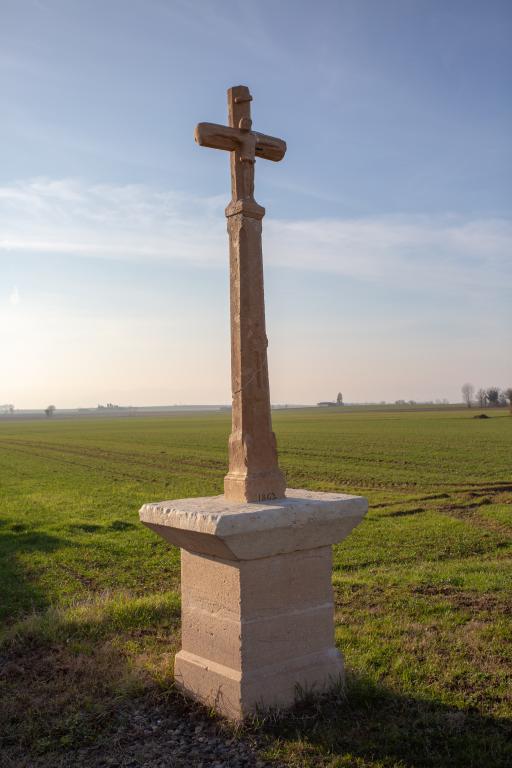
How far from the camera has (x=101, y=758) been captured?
412cm

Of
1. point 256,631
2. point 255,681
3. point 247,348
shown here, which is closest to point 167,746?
point 255,681

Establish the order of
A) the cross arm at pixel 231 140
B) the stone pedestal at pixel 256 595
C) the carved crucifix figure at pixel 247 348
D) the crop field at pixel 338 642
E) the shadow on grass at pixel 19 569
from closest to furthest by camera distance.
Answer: the crop field at pixel 338 642 < the stone pedestal at pixel 256 595 < the carved crucifix figure at pixel 247 348 < the cross arm at pixel 231 140 < the shadow on grass at pixel 19 569

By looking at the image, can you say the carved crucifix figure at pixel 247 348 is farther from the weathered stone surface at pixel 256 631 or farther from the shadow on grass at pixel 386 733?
the shadow on grass at pixel 386 733

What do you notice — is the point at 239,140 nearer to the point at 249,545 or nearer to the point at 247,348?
the point at 247,348

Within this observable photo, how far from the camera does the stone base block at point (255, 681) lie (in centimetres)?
453

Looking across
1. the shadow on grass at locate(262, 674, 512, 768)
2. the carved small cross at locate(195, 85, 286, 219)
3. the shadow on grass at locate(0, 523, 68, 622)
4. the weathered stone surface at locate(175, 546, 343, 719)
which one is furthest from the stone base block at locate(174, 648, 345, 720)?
the carved small cross at locate(195, 85, 286, 219)

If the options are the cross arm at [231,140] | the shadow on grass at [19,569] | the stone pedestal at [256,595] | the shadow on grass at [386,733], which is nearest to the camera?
the shadow on grass at [386,733]

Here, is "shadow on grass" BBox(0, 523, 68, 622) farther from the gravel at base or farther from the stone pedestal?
the stone pedestal

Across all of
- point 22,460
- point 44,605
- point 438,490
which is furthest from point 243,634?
point 22,460

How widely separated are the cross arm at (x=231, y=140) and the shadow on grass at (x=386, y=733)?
4247mm

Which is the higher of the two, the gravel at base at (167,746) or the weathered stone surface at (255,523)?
the weathered stone surface at (255,523)

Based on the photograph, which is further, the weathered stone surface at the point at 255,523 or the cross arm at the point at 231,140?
the cross arm at the point at 231,140

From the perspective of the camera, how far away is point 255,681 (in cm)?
457

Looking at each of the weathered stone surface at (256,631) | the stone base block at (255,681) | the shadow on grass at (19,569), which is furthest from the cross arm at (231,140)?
the shadow on grass at (19,569)
